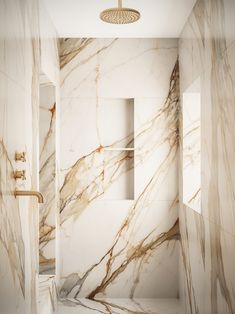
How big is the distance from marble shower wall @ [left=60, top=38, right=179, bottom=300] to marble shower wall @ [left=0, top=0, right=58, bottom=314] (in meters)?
1.10

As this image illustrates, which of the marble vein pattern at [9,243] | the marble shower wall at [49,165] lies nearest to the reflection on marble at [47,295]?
the marble shower wall at [49,165]

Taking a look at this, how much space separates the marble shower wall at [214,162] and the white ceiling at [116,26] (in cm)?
17

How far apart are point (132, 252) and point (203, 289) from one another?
4.02 ft

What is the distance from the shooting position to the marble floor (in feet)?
11.1

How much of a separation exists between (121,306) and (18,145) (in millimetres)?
2039

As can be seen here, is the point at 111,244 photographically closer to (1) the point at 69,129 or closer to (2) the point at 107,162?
(2) the point at 107,162

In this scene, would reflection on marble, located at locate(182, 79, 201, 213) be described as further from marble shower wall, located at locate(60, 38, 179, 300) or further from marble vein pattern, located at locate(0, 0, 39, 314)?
marble vein pattern, located at locate(0, 0, 39, 314)

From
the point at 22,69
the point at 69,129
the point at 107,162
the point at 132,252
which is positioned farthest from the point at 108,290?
the point at 22,69

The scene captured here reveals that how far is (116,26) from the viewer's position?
3.42m

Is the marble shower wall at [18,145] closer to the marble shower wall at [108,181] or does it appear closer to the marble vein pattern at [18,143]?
the marble vein pattern at [18,143]

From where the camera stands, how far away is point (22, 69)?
2170mm

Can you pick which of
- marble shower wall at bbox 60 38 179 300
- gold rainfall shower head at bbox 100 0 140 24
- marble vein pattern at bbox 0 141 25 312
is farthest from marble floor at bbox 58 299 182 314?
gold rainfall shower head at bbox 100 0 140 24

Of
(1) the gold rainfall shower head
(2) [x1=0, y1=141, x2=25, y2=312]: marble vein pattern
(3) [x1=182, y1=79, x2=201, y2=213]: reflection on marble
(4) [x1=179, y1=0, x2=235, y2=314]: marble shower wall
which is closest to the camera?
(2) [x1=0, y1=141, x2=25, y2=312]: marble vein pattern

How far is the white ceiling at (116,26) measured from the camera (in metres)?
2.89
